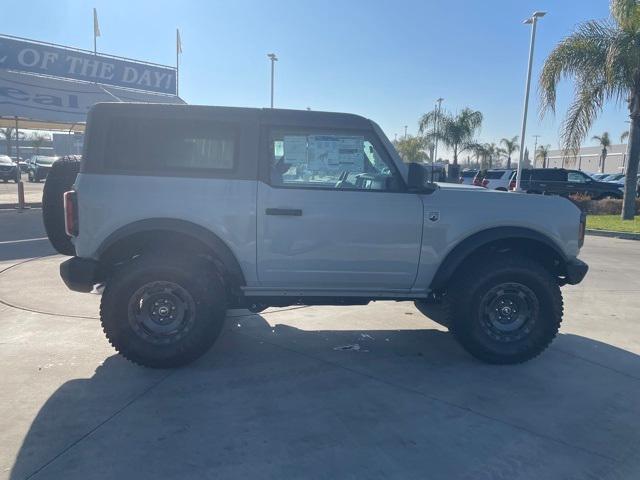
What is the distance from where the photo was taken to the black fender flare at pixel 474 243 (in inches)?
157

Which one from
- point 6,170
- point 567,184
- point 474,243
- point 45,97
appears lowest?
point 474,243

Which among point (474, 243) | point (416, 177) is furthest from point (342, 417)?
point (416, 177)

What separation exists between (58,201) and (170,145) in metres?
1.26

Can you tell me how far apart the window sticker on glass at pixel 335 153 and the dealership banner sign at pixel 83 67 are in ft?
49.3

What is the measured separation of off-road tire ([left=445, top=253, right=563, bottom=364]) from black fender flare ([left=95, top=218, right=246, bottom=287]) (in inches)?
76.6

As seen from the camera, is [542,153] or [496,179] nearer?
[496,179]

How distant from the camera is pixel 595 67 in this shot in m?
13.6

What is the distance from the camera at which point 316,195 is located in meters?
3.84

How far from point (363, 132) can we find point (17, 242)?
8.22 metres

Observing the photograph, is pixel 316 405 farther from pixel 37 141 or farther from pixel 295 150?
pixel 37 141

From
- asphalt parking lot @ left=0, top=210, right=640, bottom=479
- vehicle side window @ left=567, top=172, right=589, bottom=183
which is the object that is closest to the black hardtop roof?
asphalt parking lot @ left=0, top=210, right=640, bottom=479

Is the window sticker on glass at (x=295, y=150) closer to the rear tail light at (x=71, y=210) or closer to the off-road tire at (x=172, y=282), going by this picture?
the off-road tire at (x=172, y=282)

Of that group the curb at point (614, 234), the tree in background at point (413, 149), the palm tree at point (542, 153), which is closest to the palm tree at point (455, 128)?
the tree in background at point (413, 149)

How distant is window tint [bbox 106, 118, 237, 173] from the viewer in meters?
3.77
